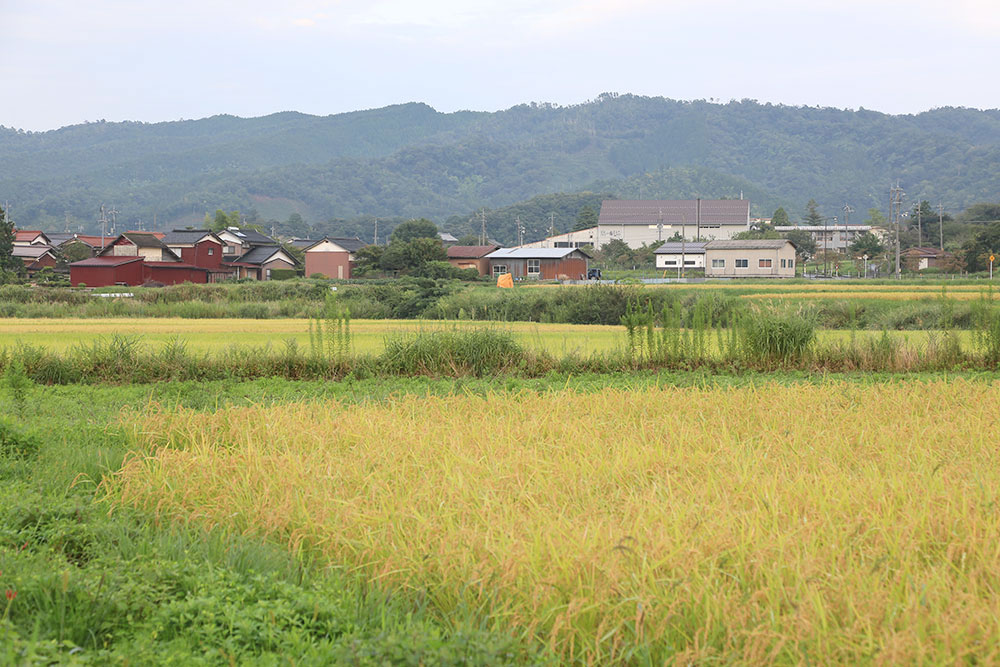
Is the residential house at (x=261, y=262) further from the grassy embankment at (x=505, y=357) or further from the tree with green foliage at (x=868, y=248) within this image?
the grassy embankment at (x=505, y=357)

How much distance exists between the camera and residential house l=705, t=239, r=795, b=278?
79688 millimetres

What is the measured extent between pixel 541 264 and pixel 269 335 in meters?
58.6

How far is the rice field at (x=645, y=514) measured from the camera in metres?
4.16

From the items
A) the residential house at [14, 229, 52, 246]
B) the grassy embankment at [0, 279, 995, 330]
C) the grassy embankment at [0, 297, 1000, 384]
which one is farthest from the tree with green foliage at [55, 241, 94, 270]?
the grassy embankment at [0, 297, 1000, 384]

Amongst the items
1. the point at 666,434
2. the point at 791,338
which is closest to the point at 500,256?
the point at 791,338

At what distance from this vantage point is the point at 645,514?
5504 mm

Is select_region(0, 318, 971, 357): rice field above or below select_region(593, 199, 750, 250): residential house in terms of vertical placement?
below

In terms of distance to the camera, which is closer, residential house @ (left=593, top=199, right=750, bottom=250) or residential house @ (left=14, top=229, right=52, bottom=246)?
residential house @ (left=14, top=229, right=52, bottom=246)

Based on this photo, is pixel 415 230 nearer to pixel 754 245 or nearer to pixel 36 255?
pixel 36 255

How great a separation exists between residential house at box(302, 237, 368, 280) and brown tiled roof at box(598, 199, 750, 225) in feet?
226

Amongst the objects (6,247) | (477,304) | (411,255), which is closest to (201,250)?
(6,247)

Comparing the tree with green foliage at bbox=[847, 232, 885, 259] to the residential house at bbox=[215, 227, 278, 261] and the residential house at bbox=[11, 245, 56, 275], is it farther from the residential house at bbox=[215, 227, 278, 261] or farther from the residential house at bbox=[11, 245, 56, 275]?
the residential house at bbox=[11, 245, 56, 275]

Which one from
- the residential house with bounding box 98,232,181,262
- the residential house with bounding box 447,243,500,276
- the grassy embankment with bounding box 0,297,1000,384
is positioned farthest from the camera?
the residential house with bounding box 447,243,500,276

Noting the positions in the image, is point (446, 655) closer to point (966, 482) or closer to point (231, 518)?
point (231, 518)
